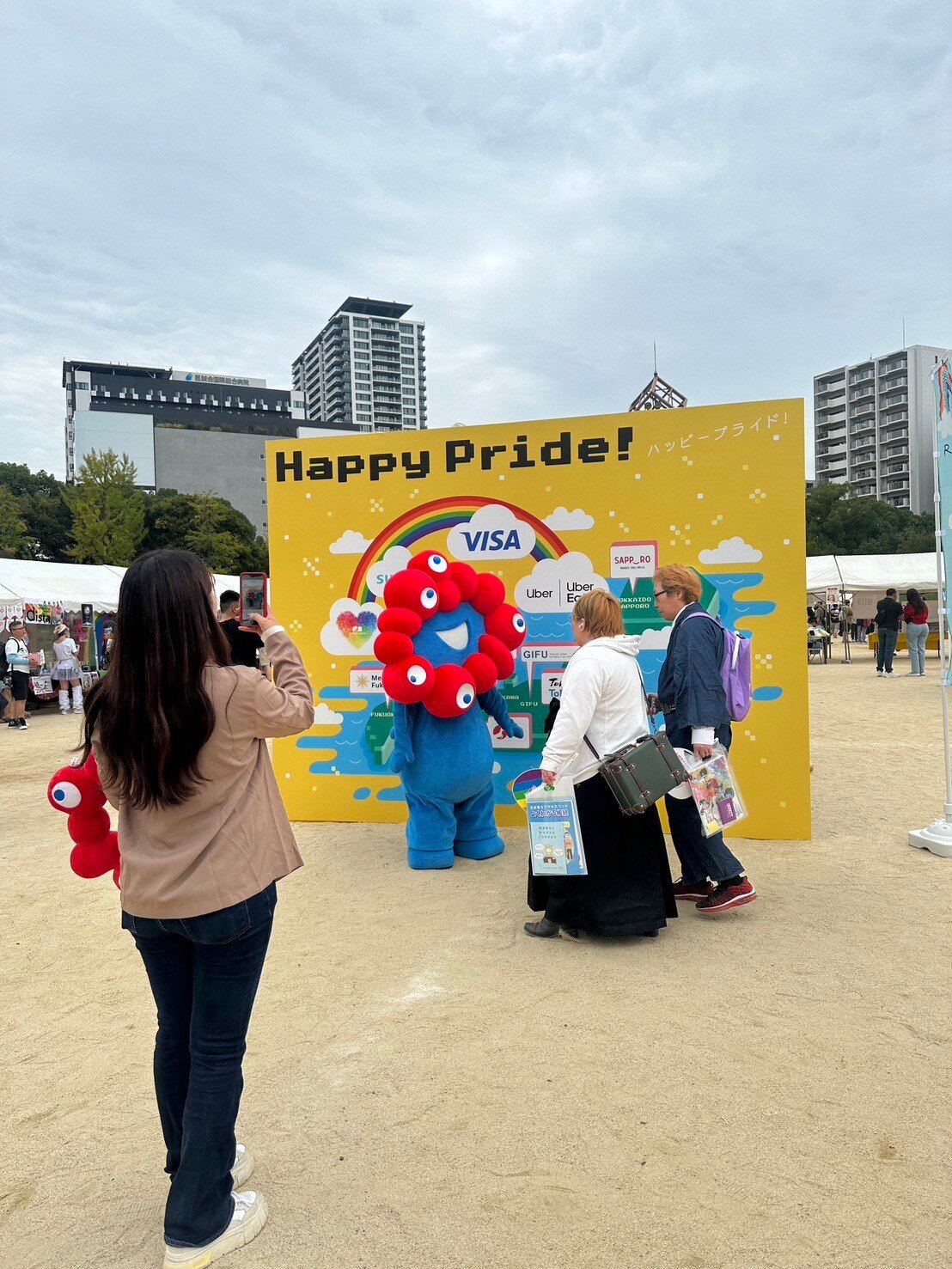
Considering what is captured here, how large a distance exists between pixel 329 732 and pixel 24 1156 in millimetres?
4263

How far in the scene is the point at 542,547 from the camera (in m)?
6.45

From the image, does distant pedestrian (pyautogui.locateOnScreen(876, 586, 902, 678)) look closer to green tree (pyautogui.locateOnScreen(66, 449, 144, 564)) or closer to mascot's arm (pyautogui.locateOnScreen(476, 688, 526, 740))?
mascot's arm (pyautogui.locateOnScreen(476, 688, 526, 740))

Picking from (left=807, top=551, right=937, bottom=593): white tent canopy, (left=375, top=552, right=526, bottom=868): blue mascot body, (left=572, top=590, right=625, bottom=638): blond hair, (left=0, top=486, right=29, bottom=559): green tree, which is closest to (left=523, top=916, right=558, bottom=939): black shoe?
(left=375, top=552, right=526, bottom=868): blue mascot body

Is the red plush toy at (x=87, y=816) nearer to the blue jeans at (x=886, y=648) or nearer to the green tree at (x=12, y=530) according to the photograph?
the blue jeans at (x=886, y=648)

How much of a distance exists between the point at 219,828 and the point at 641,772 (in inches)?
91.8

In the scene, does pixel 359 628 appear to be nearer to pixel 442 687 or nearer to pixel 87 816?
pixel 442 687

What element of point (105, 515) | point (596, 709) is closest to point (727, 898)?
point (596, 709)

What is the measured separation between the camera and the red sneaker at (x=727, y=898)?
15.1 ft

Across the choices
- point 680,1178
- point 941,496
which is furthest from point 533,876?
point 941,496

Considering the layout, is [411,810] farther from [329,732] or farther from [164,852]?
[164,852]

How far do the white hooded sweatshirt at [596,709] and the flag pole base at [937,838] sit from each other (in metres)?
2.81

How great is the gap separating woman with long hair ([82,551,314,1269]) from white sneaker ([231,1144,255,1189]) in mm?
257

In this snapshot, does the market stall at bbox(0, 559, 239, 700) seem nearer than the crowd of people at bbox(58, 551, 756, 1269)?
No

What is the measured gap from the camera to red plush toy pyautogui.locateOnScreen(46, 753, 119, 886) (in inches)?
96.8
